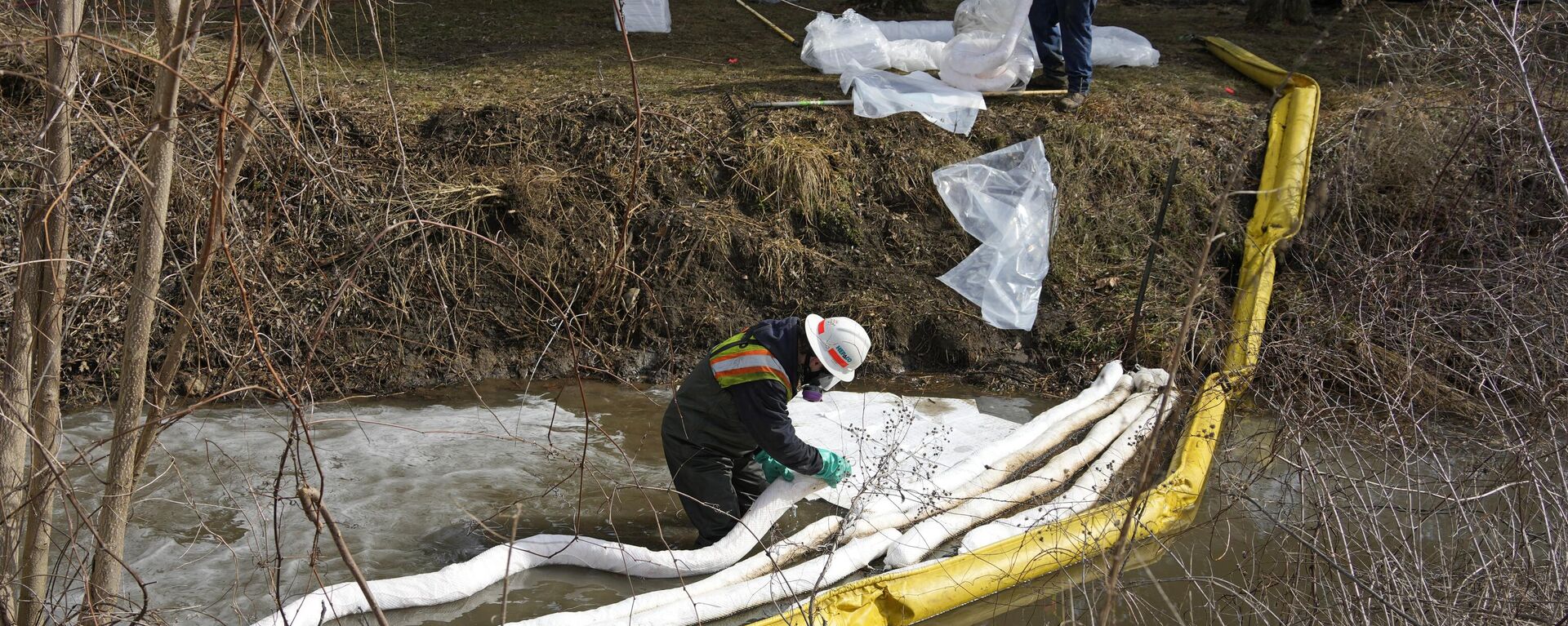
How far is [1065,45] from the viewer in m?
8.08

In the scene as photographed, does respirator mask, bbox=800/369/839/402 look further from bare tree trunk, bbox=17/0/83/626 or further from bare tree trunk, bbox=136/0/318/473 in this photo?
bare tree trunk, bbox=17/0/83/626

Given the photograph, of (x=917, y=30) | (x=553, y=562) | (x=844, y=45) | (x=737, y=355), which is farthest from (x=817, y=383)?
(x=917, y=30)

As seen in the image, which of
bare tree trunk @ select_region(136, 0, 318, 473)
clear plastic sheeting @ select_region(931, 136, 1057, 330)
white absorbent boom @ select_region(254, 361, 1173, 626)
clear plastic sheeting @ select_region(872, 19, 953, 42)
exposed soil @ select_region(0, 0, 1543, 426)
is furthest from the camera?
clear plastic sheeting @ select_region(872, 19, 953, 42)

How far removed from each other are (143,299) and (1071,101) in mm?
6745

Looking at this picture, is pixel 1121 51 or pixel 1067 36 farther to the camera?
pixel 1121 51

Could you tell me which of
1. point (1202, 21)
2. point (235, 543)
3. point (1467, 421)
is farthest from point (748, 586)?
→ point (1202, 21)

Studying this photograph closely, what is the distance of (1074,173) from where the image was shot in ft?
25.3

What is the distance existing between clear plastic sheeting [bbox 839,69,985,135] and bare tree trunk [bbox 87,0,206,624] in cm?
569

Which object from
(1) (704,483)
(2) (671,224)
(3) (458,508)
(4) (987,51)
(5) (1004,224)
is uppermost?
(4) (987,51)

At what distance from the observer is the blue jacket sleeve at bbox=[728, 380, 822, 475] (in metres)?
4.52

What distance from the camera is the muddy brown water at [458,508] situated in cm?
443

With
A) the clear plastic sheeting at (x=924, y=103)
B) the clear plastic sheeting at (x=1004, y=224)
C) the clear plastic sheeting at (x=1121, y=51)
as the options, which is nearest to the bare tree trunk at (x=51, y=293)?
the clear plastic sheeting at (x=1004, y=224)

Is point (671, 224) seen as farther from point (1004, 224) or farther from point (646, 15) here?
point (646, 15)

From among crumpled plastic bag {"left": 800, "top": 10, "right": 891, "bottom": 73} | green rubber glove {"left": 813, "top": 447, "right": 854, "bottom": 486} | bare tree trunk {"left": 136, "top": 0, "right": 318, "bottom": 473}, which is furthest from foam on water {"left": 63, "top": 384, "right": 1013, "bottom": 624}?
crumpled plastic bag {"left": 800, "top": 10, "right": 891, "bottom": 73}
